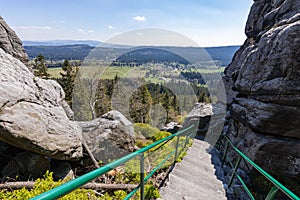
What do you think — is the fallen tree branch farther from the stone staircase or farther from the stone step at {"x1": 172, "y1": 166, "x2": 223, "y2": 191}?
the stone step at {"x1": 172, "y1": 166, "x2": 223, "y2": 191}

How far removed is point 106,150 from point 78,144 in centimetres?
176

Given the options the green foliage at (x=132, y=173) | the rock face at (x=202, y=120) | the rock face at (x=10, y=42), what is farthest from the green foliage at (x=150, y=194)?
the rock face at (x=202, y=120)

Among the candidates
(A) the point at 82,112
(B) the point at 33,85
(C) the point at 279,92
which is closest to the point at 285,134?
(C) the point at 279,92

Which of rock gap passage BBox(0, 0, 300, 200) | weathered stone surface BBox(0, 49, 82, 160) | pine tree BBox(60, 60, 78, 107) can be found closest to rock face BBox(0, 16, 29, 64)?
rock gap passage BBox(0, 0, 300, 200)

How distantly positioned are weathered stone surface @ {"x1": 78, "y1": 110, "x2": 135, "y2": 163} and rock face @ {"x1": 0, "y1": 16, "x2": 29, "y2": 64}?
3624 mm

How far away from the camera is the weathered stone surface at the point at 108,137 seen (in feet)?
20.2

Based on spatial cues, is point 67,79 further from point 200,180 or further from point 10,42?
point 200,180

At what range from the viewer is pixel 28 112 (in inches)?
147

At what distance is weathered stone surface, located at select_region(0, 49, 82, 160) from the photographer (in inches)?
132

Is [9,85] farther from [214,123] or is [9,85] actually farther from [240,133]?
[214,123]

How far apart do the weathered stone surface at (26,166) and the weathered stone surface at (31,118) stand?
0.98ft

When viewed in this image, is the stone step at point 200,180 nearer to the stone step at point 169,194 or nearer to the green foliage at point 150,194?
the stone step at point 169,194

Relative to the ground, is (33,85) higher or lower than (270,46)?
lower

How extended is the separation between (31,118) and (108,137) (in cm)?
313
